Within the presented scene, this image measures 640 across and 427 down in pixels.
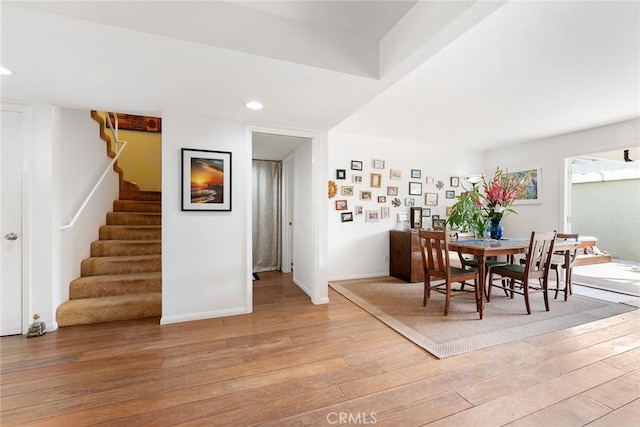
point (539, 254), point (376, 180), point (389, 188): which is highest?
point (376, 180)

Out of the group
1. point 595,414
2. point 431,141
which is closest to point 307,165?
point 431,141

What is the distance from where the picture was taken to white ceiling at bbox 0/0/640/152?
145cm

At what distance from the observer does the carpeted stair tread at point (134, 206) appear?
398 centimetres

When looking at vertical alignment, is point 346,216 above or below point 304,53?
below

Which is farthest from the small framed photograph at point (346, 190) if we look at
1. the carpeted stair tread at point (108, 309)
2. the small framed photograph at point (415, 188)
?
the carpeted stair tread at point (108, 309)

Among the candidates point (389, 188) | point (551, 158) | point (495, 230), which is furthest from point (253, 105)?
point (551, 158)

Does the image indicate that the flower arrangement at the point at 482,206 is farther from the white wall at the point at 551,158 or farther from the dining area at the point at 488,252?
the white wall at the point at 551,158

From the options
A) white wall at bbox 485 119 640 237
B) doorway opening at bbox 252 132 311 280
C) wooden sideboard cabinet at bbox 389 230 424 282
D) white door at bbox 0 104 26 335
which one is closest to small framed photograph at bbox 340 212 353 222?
wooden sideboard cabinet at bbox 389 230 424 282

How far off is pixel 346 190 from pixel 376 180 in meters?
0.61

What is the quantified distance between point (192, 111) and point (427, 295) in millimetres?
3302

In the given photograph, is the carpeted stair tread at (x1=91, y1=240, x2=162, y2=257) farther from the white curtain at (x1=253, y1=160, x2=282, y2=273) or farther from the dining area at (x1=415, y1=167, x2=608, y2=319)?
the dining area at (x1=415, y1=167, x2=608, y2=319)

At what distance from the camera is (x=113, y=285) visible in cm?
294

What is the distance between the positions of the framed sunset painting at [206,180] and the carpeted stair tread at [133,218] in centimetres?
163

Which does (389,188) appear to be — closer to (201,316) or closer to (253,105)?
(253,105)
